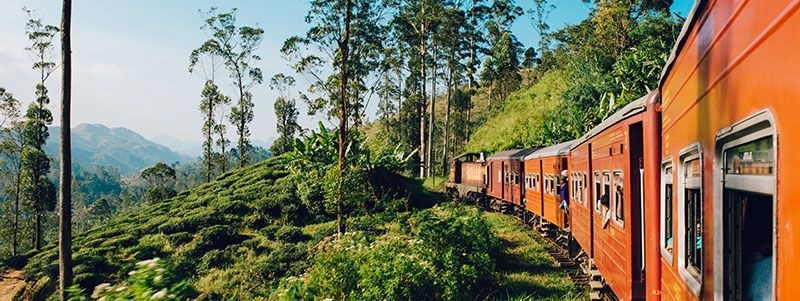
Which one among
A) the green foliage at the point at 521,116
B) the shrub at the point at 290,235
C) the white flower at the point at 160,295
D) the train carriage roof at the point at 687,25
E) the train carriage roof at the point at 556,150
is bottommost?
the shrub at the point at 290,235

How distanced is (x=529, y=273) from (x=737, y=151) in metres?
9.28

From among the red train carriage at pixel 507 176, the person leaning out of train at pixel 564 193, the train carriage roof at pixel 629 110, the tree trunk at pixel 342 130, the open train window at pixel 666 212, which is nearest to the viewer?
the open train window at pixel 666 212

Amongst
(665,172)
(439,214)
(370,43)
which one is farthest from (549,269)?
(370,43)

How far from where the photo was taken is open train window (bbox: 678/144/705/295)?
2.86 m

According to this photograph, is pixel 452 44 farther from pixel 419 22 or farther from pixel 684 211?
pixel 684 211

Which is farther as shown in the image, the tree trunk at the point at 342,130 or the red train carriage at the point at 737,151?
the tree trunk at the point at 342,130

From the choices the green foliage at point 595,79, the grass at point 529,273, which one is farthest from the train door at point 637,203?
the green foliage at point 595,79

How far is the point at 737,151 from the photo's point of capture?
2.03 metres

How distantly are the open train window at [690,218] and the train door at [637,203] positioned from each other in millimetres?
1908

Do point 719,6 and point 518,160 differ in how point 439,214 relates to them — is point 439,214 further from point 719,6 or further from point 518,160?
point 719,6

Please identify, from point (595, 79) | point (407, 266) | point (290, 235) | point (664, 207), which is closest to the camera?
point (664, 207)

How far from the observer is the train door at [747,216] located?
177 cm

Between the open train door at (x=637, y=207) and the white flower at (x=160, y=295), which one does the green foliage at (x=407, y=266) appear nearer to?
the white flower at (x=160, y=295)

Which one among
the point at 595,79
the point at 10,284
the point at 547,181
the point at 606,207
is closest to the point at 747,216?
the point at 606,207
